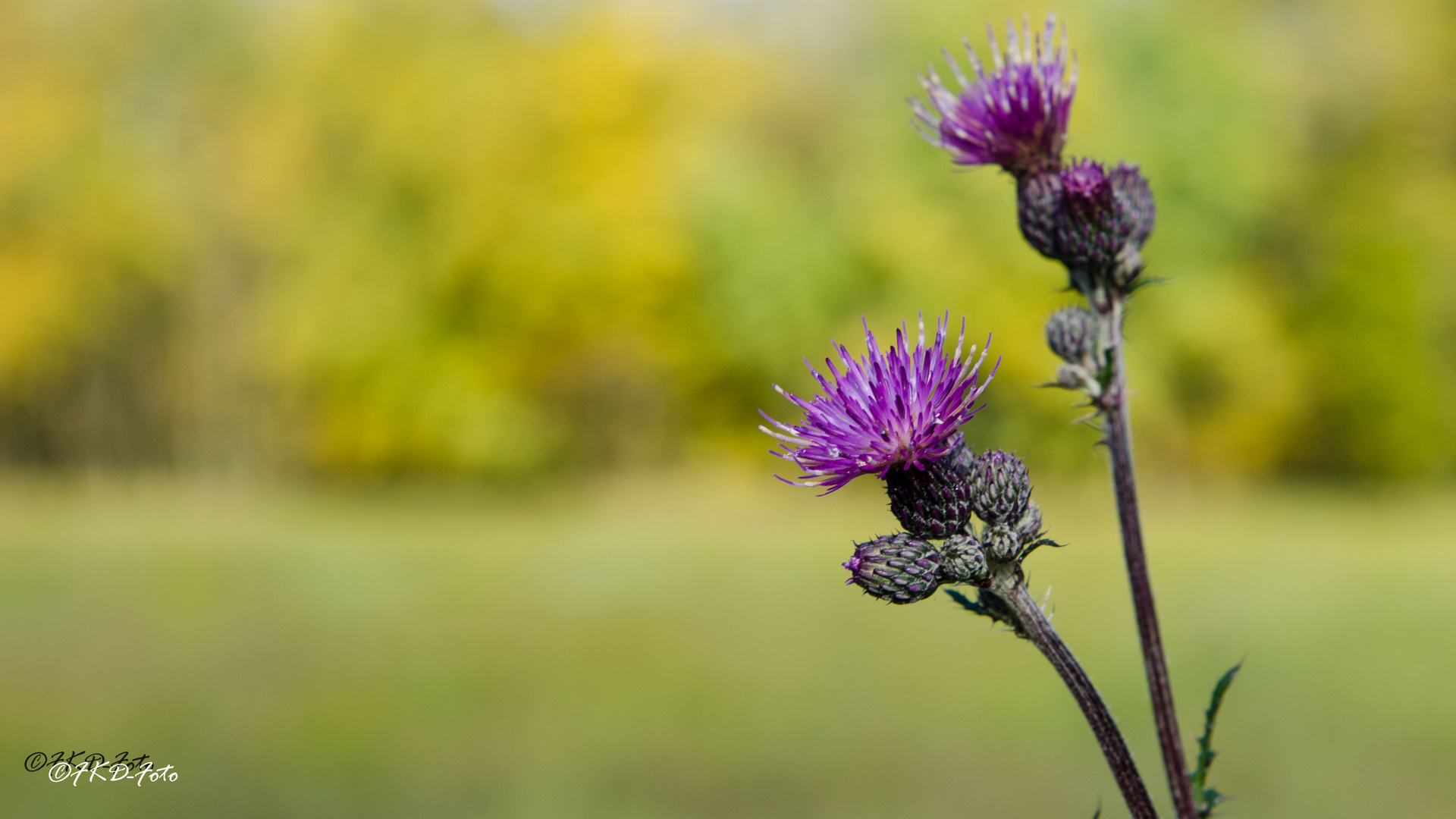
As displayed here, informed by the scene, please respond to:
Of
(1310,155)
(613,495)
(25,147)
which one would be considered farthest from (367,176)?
(1310,155)

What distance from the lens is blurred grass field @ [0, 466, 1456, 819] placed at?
8.08 metres

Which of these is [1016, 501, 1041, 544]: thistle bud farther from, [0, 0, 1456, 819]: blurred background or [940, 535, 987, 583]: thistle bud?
[0, 0, 1456, 819]: blurred background

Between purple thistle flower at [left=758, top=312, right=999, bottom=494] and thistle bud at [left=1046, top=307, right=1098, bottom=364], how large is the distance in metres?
0.41

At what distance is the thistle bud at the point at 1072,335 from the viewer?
76.8 inches

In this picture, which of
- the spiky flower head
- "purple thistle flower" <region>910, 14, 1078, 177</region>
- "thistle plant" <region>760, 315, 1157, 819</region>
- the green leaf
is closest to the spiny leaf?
"thistle plant" <region>760, 315, 1157, 819</region>

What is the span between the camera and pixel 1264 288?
116ft

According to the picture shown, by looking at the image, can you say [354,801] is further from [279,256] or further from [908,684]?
[279,256]

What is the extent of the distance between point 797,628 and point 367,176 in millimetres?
20741

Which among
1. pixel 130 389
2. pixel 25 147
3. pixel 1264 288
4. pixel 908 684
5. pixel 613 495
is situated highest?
pixel 25 147

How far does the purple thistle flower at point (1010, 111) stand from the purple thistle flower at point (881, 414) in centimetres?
67

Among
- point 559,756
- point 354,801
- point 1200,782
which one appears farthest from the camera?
point 559,756

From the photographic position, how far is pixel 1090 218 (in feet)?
6.48

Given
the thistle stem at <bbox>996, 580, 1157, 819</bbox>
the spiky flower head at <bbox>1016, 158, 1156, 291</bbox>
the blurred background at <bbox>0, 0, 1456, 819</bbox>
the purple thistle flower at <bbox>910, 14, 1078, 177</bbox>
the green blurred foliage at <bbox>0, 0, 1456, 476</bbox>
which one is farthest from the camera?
the green blurred foliage at <bbox>0, 0, 1456, 476</bbox>

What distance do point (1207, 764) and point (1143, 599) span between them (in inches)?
11.5
